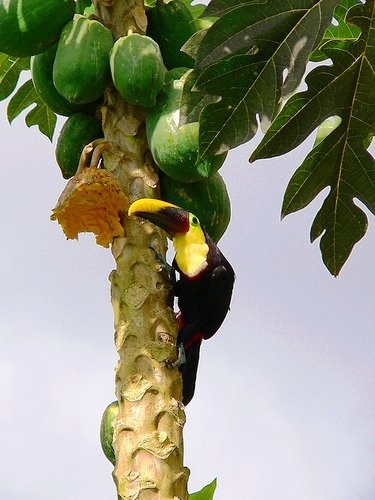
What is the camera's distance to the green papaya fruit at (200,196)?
3189mm

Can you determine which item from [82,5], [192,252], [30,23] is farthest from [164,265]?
[82,5]

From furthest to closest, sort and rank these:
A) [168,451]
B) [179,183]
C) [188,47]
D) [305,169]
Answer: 1. [305,169]
2. [179,183]
3. [188,47]
4. [168,451]

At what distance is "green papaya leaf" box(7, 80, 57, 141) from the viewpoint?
4344 millimetres

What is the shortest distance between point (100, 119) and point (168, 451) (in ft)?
4.15

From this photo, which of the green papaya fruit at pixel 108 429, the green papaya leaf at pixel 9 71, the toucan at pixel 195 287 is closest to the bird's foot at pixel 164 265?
the toucan at pixel 195 287

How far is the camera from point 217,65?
295 cm

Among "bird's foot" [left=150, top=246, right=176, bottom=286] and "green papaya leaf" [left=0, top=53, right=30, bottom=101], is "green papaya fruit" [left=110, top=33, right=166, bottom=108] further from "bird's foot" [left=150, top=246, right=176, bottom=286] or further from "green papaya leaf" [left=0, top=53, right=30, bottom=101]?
"green papaya leaf" [left=0, top=53, right=30, bottom=101]

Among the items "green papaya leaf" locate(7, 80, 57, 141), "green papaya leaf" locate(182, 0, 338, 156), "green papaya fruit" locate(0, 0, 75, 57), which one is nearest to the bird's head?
"green papaya leaf" locate(182, 0, 338, 156)

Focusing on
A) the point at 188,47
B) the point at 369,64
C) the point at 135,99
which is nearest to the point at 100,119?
the point at 135,99

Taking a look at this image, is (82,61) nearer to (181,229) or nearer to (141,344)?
(181,229)

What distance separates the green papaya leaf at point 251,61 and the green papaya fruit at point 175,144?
8 cm

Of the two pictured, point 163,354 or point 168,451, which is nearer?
point 168,451

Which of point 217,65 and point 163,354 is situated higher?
point 217,65

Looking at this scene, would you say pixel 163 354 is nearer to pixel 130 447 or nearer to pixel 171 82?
pixel 130 447
